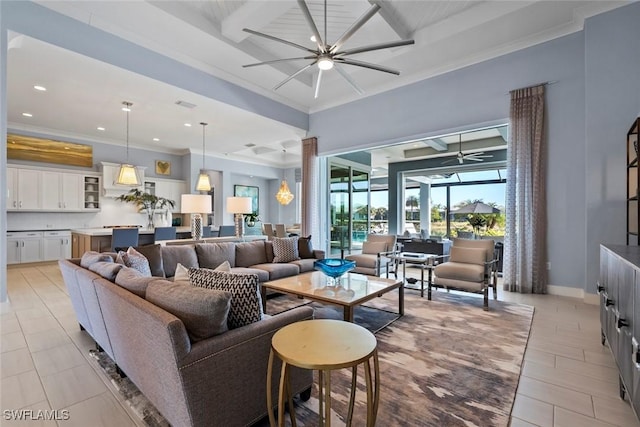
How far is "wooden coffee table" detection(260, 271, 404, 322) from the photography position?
9.02 ft

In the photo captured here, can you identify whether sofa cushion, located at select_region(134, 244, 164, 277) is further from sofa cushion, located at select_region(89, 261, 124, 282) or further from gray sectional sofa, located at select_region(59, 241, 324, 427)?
gray sectional sofa, located at select_region(59, 241, 324, 427)

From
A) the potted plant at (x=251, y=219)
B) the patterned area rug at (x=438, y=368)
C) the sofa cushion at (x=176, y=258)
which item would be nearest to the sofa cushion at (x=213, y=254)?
the sofa cushion at (x=176, y=258)

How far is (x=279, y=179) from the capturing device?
1168 cm

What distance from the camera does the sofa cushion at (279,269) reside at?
164 inches

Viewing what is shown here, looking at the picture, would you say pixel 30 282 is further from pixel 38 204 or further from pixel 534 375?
pixel 534 375

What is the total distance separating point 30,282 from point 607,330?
7572 mm

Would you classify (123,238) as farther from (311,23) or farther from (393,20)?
(393,20)

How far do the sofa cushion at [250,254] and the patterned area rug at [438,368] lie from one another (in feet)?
3.45

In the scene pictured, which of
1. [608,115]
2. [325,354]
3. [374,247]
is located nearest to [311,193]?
[374,247]

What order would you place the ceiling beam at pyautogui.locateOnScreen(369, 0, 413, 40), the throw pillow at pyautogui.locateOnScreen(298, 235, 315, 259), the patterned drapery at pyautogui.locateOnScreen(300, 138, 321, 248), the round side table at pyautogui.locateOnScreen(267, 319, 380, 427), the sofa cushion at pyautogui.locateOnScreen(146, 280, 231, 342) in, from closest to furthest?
1. the round side table at pyautogui.locateOnScreen(267, 319, 380, 427)
2. the sofa cushion at pyautogui.locateOnScreen(146, 280, 231, 342)
3. the ceiling beam at pyautogui.locateOnScreen(369, 0, 413, 40)
4. the throw pillow at pyautogui.locateOnScreen(298, 235, 315, 259)
5. the patterned drapery at pyautogui.locateOnScreen(300, 138, 321, 248)

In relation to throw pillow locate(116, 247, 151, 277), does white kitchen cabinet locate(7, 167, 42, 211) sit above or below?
above

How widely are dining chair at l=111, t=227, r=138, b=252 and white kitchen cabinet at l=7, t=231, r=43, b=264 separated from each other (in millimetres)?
2881

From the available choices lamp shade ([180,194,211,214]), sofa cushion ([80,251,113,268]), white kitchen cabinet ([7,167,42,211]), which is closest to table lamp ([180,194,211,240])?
lamp shade ([180,194,211,214])

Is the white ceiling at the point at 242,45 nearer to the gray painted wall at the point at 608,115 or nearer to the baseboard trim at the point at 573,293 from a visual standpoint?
the gray painted wall at the point at 608,115
